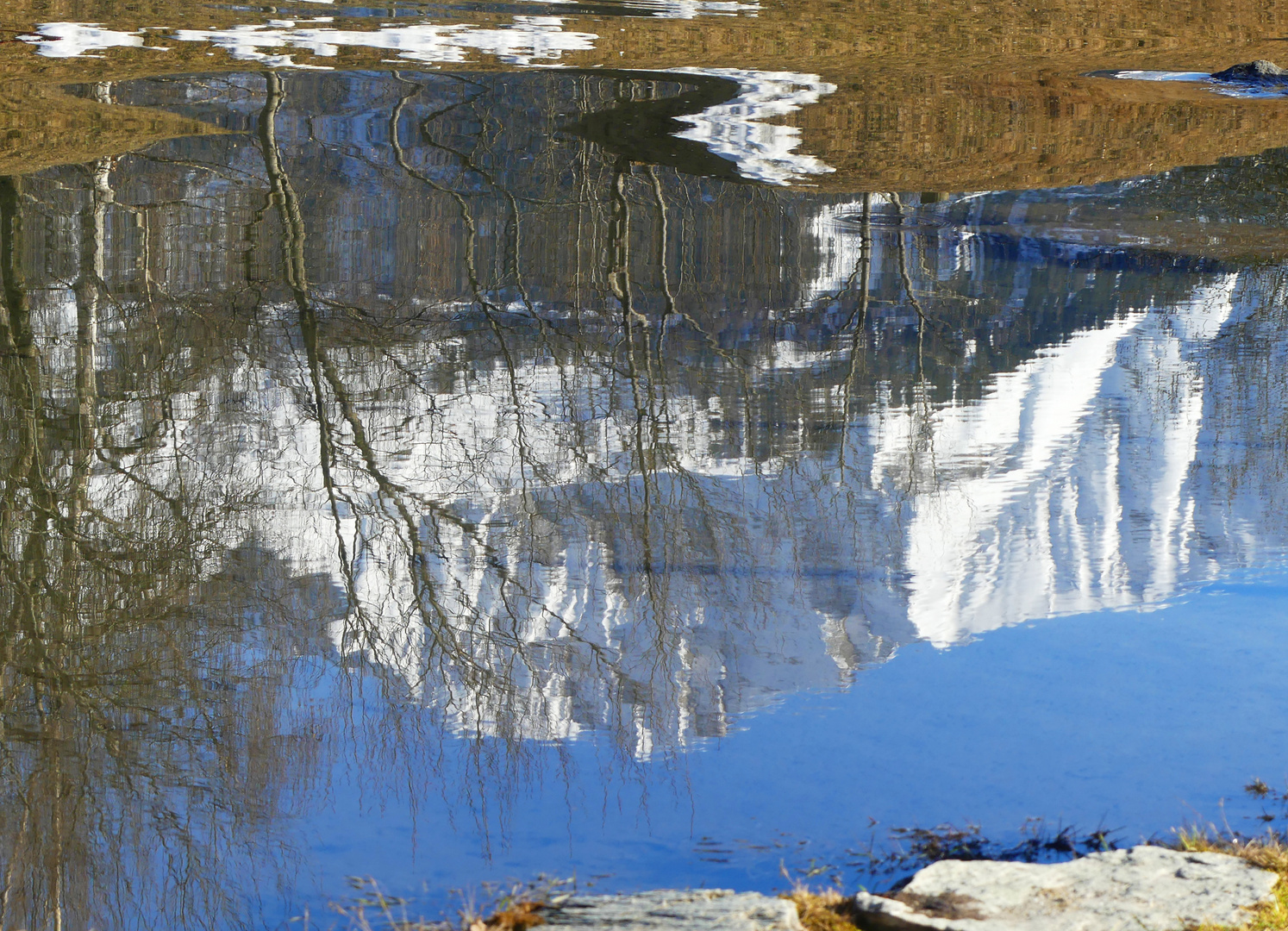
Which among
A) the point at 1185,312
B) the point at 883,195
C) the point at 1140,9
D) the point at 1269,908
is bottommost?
the point at 1269,908

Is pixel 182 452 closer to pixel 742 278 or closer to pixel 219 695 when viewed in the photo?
pixel 219 695

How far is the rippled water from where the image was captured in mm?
4016

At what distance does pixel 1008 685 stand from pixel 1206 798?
845 millimetres

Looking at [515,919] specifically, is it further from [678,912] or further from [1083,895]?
[1083,895]

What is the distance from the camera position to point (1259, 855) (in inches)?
131

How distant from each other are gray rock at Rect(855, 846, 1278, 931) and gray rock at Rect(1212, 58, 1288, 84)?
61.4ft

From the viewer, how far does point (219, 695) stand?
467 centimetres

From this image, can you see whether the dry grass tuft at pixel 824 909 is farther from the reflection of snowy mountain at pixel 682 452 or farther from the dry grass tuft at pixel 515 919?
the reflection of snowy mountain at pixel 682 452

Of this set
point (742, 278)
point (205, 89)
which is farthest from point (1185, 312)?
point (205, 89)

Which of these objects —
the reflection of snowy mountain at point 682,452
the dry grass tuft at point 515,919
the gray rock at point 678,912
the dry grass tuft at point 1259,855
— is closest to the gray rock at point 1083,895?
the dry grass tuft at point 1259,855

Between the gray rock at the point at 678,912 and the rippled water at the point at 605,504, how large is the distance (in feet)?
0.89

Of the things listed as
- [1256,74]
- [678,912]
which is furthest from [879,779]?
[1256,74]

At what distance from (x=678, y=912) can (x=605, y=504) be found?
3230 millimetres

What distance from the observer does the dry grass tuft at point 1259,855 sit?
299 centimetres
